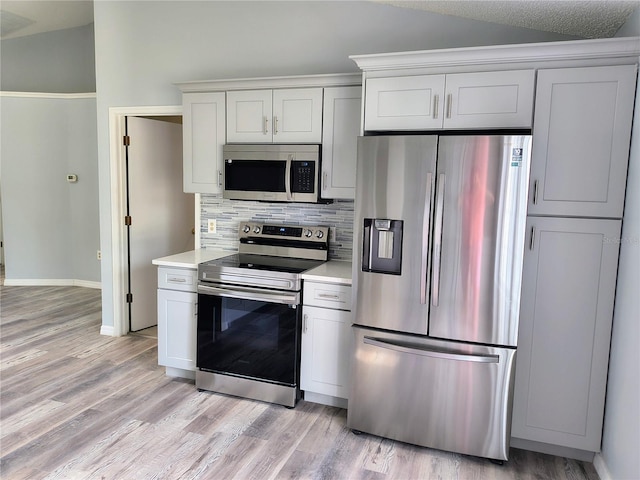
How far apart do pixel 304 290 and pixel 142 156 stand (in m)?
2.34

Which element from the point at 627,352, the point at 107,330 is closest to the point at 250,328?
the point at 107,330

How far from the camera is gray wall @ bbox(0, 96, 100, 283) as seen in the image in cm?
573

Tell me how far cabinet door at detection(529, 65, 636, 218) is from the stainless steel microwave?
1398 mm

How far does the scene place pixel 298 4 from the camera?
3395mm

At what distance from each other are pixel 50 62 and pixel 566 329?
21.6ft

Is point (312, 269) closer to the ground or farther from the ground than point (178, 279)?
farther from the ground

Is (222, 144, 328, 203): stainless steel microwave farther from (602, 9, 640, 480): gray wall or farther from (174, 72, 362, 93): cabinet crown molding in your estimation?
(602, 9, 640, 480): gray wall

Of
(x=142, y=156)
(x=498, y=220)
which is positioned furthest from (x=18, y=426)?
(x=498, y=220)

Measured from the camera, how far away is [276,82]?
3.19 m

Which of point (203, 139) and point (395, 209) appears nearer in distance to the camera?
point (395, 209)

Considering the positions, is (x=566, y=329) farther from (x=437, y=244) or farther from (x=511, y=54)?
(x=511, y=54)

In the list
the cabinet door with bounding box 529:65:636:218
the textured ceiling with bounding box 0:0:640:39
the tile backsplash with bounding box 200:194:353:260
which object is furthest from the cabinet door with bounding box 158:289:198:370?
the textured ceiling with bounding box 0:0:640:39

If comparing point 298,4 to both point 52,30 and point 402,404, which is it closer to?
point 402,404

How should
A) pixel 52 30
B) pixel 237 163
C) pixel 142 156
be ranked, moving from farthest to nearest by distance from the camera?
pixel 52 30 < pixel 142 156 < pixel 237 163
